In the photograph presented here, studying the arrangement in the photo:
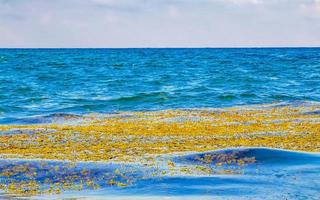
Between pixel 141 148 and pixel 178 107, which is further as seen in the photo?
pixel 178 107

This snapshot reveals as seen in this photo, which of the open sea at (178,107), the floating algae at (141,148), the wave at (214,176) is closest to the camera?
the wave at (214,176)

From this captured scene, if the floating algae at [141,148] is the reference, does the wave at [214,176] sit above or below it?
above

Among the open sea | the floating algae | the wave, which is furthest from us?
the floating algae

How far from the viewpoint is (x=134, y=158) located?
12508 millimetres

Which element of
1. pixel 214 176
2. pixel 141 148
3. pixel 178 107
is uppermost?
pixel 214 176

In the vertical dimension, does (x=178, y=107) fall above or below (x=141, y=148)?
below

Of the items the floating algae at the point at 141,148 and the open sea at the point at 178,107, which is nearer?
Answer: the open sea at the point at 178,107

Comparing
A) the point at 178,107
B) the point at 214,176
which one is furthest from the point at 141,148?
the point at 178,107

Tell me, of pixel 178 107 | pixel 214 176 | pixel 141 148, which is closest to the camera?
pixel 214 176

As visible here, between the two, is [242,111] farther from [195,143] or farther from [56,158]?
[56,158]

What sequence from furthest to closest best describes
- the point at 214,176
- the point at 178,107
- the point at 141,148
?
the point at 178,107
the point at 141,148
the point at 214,176

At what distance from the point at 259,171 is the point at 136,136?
19.0 ft

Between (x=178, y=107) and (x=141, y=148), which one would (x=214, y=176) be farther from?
(x=178, y=107)

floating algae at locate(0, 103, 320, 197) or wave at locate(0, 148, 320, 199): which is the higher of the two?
wave at locate(0, 148, 320, 199)
